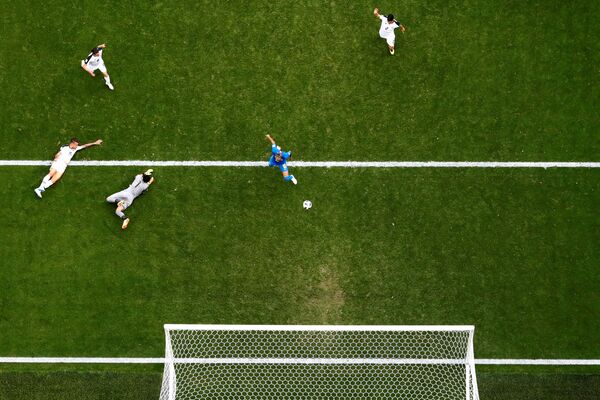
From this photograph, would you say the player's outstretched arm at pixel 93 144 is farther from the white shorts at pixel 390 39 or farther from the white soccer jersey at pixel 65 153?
the white shorts at pixel 390 39

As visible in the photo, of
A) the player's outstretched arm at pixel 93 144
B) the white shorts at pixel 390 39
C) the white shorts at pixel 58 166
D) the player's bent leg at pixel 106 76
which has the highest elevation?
the white shorts at pixel 390 39

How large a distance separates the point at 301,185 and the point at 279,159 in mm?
846

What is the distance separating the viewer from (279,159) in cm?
1150

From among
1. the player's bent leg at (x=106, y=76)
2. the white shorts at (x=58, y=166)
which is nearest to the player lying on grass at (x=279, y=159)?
the player's bent leg at (x=106, y=76)

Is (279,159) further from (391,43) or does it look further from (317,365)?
(317,365)

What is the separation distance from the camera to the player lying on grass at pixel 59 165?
1197 centimetres

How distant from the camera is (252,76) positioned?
12.4 metres

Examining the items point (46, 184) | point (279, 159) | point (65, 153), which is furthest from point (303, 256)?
point (46, 184)

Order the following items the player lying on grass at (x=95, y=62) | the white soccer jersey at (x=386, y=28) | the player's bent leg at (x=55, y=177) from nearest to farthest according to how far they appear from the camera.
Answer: the player lying on grass at (x=95, y=62), the white soccer jersey at (x=386, y=28), the player's bent leg at (x=55, y=177)

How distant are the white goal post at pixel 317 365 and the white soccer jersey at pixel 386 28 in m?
5.11

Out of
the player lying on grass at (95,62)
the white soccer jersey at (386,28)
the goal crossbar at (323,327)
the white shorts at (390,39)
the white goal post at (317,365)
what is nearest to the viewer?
the goal crossbar at (323,327)

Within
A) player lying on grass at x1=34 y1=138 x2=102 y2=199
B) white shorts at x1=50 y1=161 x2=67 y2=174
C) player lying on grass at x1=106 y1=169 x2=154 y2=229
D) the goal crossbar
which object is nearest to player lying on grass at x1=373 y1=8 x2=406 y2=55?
player lying on grass at x1=106 y1=169 x2=154 y2=229

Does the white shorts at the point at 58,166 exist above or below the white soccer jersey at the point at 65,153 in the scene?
below

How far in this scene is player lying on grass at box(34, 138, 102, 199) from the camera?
12.0 metres
